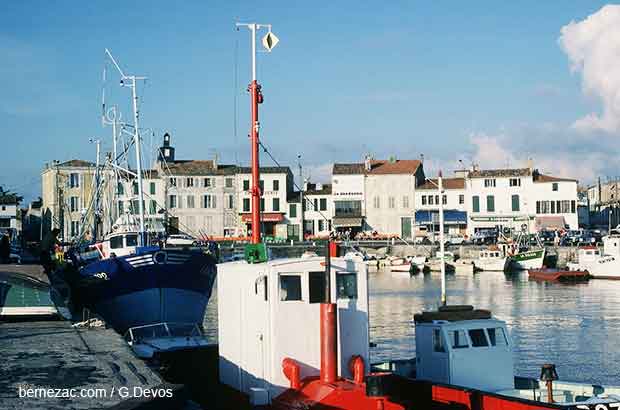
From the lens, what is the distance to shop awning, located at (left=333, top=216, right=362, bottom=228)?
344ft

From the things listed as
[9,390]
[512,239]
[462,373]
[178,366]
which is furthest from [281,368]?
[512,239]

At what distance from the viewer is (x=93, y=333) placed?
874 inches

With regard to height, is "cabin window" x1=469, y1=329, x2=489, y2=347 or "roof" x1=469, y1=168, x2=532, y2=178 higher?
"roof" x1=469, y1=168, x2=532, y2=178

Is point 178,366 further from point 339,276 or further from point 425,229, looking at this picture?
point 425,229

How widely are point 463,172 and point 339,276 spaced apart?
96.3 meters

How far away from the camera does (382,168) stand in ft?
350

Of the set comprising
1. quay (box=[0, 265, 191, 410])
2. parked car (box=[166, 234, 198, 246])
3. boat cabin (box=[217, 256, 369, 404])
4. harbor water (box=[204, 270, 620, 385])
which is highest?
parked car (box=[166, 234, 198, 246])

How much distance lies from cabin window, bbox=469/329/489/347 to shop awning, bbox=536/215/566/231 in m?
86.7

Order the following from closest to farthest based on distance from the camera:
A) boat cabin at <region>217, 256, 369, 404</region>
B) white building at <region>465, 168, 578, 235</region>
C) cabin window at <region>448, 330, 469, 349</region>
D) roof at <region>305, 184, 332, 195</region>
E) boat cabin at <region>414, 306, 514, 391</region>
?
boat cabin at <region>217, 256, 369, 404</region>
boat cabin at <region>414, 306, 514, 391</region>
cabin window at <region>448, 330, 469, 349</region>
white building at <region>465, 168, 578, 235</region>
roof at <region>305, 184, 332, 195</region>

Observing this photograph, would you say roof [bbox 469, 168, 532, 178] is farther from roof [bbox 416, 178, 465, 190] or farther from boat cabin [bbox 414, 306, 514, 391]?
boat cabin [bbox 414, 306, 514, 391]

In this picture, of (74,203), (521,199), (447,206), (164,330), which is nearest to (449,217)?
(447,206)

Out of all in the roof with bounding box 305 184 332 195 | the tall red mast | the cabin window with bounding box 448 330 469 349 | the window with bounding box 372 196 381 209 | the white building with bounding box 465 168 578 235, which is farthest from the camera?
the roof with bounding box 305 184 332 195

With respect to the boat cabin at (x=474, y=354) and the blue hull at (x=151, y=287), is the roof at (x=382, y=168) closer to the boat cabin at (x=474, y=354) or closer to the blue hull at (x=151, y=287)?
the blue hull at (x=151, y=287)

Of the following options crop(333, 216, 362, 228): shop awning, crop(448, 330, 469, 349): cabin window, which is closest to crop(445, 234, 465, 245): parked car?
crop(333, 216, 362, 228): shop awning
